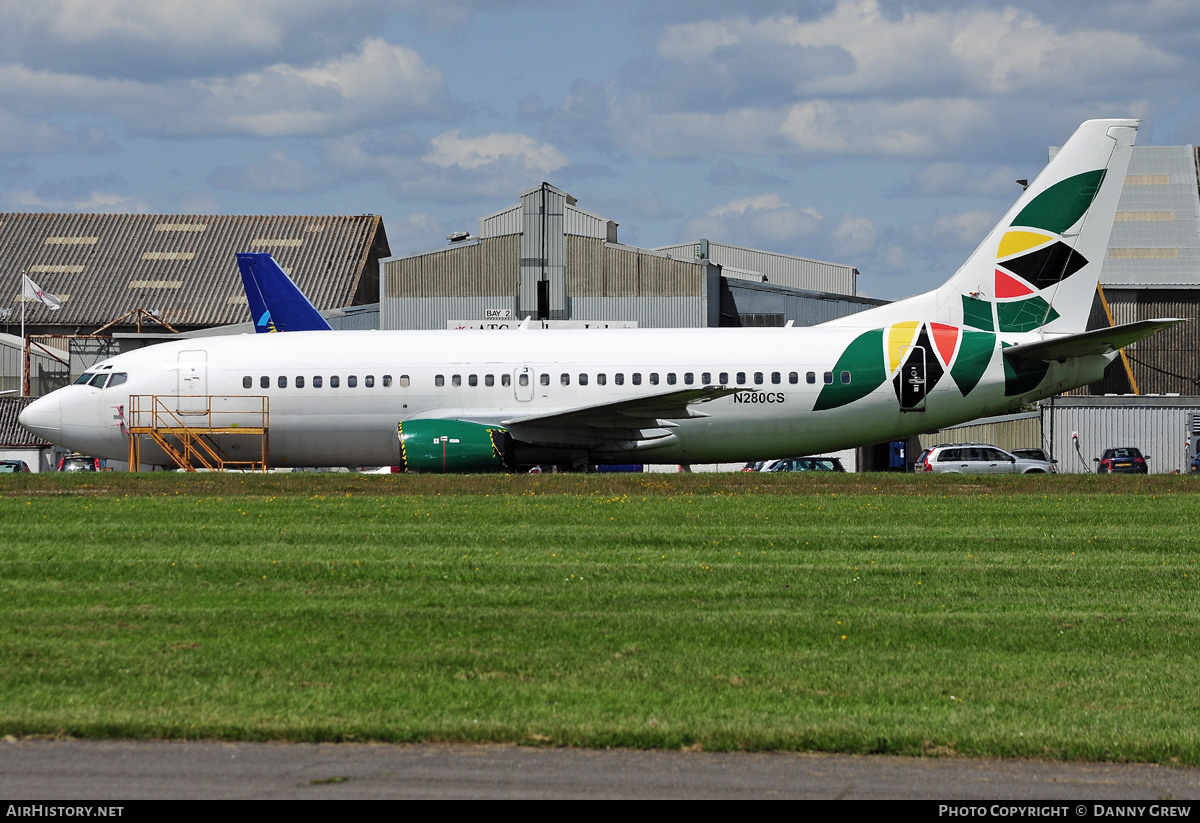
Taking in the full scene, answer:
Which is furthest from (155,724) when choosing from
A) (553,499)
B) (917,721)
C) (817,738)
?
(553,499)

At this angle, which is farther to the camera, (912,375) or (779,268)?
(779,268)

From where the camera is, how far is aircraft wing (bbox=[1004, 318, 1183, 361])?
27.0m

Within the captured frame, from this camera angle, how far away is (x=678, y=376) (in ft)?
98.2

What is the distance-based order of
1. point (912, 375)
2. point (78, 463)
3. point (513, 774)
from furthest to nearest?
point (78, 463)
point (912, 375)
point (513, 774)

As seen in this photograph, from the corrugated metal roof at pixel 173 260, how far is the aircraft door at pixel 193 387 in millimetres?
45382

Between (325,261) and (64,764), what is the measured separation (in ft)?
245

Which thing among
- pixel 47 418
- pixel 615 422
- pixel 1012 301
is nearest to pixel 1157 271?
pixel 1012 301

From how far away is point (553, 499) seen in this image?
22.7 m

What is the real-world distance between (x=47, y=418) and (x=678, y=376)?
1493 centimetres

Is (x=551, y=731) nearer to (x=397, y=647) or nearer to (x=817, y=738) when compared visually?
(x=817, y=738)

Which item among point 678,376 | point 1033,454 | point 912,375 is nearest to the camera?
point 912,375

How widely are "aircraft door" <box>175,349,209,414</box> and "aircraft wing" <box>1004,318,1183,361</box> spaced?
18.4 m

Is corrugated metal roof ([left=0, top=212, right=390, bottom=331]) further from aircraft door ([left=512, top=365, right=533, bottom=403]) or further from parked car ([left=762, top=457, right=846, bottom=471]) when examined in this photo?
aircraft door ([left=512, top=365, right=533, bottom=403])

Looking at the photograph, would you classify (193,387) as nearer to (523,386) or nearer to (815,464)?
(523,386)
